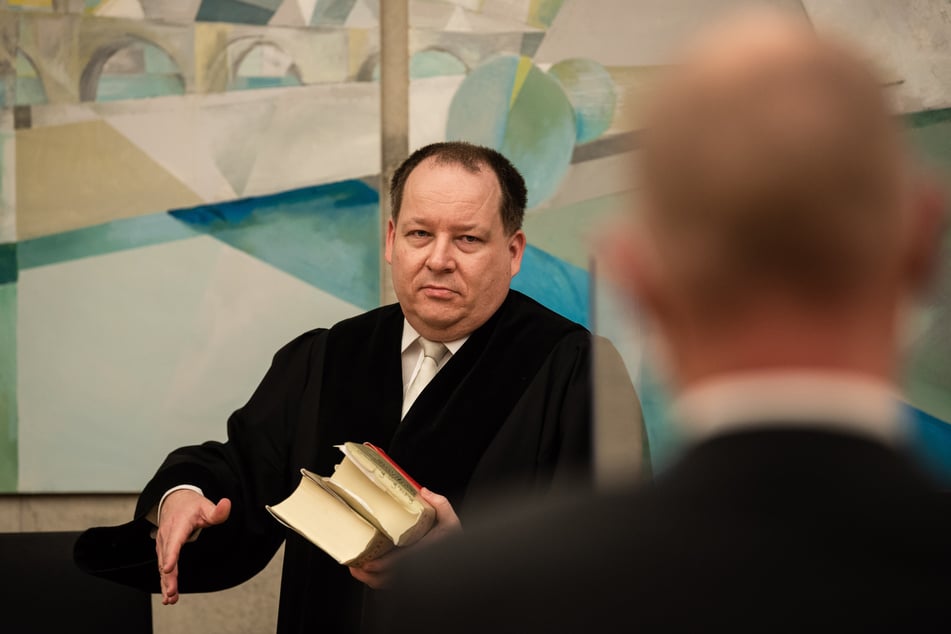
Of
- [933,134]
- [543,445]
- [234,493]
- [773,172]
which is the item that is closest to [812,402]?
[773,172]

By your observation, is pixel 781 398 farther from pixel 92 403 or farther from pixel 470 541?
pixel 92 403

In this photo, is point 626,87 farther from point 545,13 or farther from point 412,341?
point 412,341

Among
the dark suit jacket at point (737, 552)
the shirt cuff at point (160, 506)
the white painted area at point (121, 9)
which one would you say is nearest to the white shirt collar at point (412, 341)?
the shirt cuff at point (160, 506)

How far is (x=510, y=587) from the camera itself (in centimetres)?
66

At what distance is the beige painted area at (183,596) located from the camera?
142 inches

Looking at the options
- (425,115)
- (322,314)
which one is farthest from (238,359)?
(425,115)

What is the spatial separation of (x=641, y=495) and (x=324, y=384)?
2.04 metres

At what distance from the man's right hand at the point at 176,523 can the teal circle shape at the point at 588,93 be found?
1781 millimetres

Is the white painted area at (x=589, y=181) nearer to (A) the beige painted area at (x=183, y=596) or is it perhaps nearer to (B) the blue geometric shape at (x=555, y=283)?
(B) the blue geometric shape at (x=555, y=283)

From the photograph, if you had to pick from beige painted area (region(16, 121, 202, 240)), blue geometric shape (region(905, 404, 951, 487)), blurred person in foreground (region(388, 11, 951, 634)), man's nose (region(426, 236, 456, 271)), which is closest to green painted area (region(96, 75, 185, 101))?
beige painted area (region(16, 121, 202, 240))

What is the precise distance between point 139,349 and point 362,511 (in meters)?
2.01

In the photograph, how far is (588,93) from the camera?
11.3ft

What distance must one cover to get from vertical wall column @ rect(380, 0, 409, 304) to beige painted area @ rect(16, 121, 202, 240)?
0.65 meters

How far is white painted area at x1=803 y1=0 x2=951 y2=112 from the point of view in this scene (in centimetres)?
334
